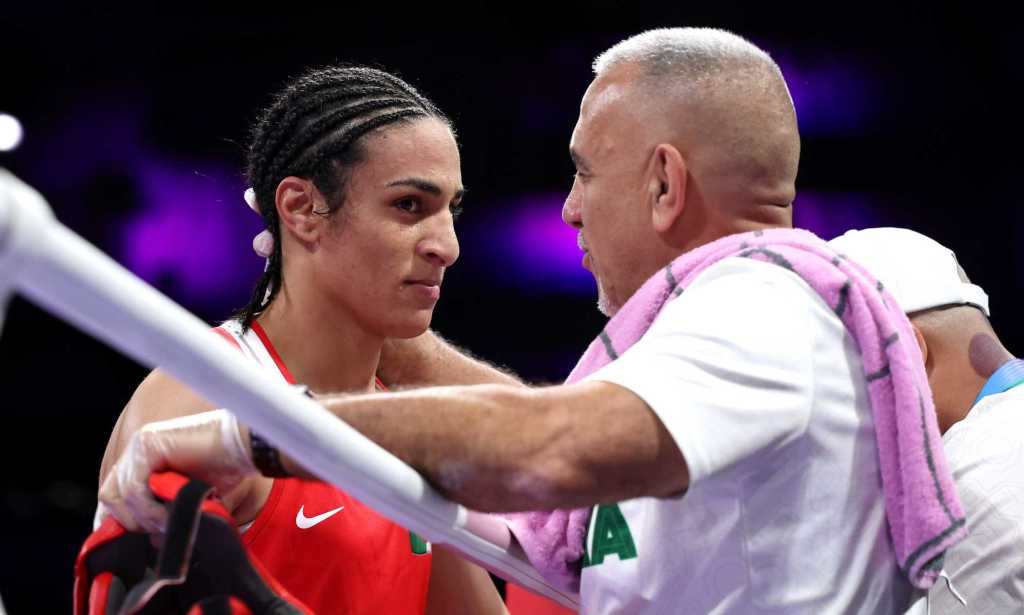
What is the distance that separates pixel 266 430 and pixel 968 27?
3562 millimetres

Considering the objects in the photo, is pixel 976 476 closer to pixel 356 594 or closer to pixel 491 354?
pixel 356 594

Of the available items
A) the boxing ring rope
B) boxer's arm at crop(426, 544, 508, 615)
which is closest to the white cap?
boxer's arm at crop(426, 544, 508, 615)

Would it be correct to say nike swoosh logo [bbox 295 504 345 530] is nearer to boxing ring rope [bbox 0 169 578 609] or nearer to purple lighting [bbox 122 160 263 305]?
boxing ring rope [bbox 0 169 578 609]

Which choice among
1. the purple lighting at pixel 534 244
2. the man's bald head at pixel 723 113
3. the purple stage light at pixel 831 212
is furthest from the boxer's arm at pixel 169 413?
the purple stage light at pixel 831 212

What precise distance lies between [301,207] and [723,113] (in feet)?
2.58

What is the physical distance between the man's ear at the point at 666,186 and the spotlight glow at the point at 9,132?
3196 millimetres

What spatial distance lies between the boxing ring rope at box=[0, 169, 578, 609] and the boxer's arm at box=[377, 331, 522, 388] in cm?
105

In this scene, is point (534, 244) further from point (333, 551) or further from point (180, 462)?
point (180, 462)

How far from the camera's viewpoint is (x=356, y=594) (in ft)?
5.60

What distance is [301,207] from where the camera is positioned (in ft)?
6.31

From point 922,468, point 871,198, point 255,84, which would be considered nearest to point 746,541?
point 922,468

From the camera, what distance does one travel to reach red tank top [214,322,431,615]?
1629 millimetres

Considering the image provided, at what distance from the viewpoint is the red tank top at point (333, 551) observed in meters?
1.63

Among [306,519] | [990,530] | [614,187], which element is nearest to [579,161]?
[614,187]
